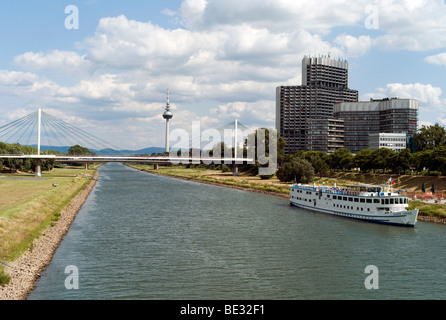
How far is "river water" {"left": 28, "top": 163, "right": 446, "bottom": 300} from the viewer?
26828mm

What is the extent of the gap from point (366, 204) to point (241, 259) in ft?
90.5

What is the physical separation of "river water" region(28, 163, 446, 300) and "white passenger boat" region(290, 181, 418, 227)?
164 centimetres

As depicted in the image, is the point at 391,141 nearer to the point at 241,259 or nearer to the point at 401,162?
the point at 401,162

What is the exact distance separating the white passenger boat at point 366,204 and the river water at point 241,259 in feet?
5.38

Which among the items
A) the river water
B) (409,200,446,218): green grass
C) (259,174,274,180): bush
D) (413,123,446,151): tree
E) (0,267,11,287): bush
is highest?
(413,123,446,151): tree

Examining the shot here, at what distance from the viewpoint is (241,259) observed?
34.2 m

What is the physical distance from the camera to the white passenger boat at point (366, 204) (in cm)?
5192

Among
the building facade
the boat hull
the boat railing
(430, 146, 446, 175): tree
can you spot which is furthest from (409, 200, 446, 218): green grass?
the building facade

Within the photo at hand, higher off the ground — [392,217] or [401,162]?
[401,162]

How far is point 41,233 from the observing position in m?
40.8

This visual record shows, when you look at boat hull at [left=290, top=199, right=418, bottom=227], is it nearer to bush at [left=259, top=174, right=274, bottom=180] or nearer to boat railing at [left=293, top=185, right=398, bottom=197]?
boat railing at [left=293, top=185, right=398, bottom=197]

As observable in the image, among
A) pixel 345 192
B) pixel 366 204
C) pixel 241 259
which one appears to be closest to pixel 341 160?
pixel 345 192
